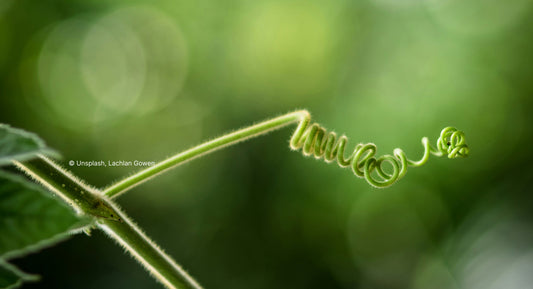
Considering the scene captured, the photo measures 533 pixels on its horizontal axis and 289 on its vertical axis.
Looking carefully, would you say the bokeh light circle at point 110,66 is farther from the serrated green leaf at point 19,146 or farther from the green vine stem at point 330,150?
the serrated green leaf at point 19,146

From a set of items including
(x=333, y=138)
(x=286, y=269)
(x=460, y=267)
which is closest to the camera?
(x=333, y=138)

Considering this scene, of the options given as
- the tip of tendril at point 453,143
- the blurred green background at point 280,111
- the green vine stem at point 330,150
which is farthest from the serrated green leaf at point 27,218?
the blurred green background at point 280,111

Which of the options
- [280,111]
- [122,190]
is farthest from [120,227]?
[280,111]

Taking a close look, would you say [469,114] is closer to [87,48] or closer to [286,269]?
[286,269]

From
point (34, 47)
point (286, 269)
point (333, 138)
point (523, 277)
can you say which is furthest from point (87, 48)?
point (333, 138)

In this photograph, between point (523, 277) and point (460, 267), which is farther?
point (460, 267)
